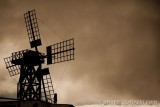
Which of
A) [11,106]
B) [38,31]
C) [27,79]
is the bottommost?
[11,106]

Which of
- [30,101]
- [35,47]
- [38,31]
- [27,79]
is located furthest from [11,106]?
[38,31]

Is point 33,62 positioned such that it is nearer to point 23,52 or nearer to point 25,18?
point 23,52

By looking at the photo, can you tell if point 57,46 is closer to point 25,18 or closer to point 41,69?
point 41,69

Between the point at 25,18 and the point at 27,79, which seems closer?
the point at 27,79

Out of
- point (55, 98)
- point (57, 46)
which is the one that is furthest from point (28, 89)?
point (57, 46)

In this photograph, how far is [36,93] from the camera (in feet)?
134

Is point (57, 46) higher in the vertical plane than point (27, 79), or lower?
higher

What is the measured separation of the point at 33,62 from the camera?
1626 inches

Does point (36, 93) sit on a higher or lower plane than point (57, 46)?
lower

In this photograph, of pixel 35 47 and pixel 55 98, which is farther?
pixel 35 47

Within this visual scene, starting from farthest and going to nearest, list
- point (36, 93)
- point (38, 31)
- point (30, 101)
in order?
point (38, 31), point (36, 93), point (30, 101)

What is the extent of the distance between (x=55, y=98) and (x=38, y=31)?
10059 mm

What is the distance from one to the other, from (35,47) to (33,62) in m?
2.39

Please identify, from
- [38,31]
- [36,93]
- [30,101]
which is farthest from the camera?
[38,31]
